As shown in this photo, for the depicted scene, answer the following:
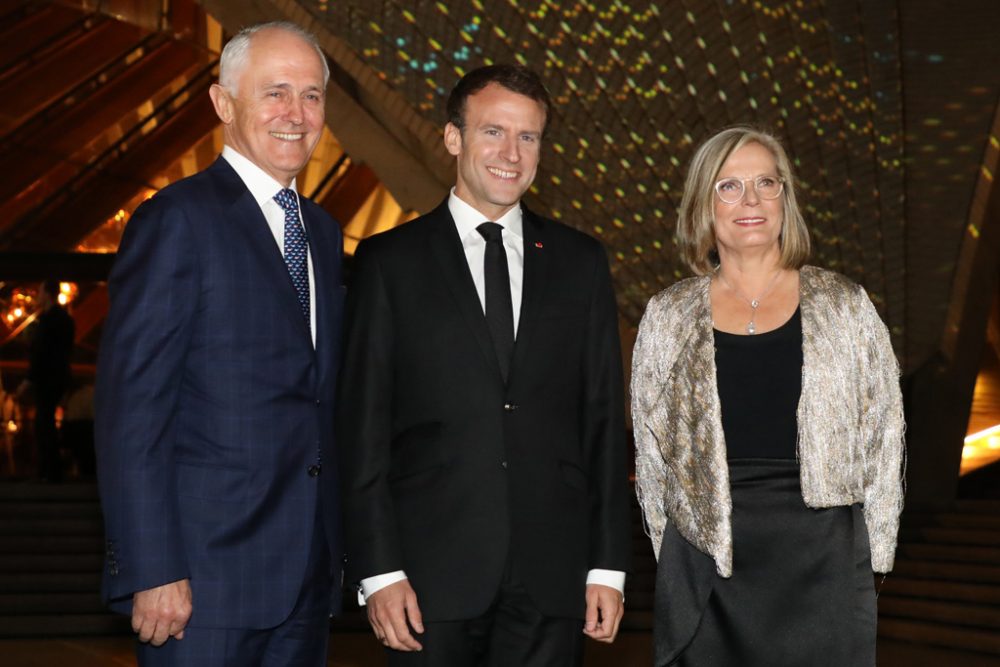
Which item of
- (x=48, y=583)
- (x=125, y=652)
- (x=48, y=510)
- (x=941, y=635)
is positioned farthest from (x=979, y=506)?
(x=48, y=510)

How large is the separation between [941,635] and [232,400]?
14.6ft

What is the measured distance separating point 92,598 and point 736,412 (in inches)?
184

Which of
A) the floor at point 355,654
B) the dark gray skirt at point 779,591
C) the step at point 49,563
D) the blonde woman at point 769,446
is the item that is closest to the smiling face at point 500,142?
the blonde woman at point 769,446

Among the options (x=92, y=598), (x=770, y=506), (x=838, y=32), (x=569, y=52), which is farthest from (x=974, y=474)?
(x=770, y=506)

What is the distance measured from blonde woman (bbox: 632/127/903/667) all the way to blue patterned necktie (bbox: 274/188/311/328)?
628 mm

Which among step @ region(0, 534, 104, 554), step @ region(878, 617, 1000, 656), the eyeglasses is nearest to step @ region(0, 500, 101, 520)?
step @ region(0, 534, 104, 554)

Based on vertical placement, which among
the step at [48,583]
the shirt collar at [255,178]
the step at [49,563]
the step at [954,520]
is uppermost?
the shirt collar at [255,178]

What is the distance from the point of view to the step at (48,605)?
19.0 feet

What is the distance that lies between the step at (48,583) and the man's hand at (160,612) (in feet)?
15.1

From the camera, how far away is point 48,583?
19.6ft

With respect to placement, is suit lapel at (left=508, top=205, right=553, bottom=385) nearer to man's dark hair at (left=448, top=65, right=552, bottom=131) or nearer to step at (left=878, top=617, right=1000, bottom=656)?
man's dark hair at (left=448, top=65, right=552, bottom=131)

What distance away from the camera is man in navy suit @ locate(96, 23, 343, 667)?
1697 mm

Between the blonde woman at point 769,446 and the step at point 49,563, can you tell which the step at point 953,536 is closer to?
the step at point 49,563

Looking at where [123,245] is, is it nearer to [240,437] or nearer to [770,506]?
[240,437]
